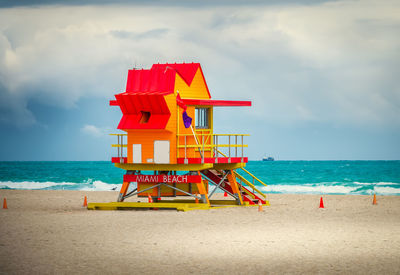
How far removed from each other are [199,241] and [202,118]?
1129 cm

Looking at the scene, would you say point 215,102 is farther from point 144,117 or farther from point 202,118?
point 144,117

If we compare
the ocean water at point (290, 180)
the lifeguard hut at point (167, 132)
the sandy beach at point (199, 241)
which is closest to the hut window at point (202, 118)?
the lifeguard hut at point (167, 132)

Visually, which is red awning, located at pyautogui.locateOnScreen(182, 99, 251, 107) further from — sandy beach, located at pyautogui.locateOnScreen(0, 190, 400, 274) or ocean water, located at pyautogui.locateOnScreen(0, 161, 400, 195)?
ocean water, located at pyautogui.locateOnScreen(0, 161, 400, 195)

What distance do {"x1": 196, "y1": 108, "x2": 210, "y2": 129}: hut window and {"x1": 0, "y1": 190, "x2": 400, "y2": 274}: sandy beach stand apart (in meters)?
3.92

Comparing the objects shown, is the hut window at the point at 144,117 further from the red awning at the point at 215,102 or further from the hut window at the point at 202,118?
the hut window at the point at 202,118

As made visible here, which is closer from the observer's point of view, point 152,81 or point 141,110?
point 141,110

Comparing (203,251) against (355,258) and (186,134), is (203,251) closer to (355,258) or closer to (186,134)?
(355,258)

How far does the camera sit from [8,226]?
2173 cm

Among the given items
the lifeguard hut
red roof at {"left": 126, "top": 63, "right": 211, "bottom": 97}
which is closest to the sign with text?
the lifeguard hut

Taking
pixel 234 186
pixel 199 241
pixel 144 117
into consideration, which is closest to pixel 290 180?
pixel 234 186

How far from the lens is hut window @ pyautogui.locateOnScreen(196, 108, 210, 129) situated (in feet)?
95.9

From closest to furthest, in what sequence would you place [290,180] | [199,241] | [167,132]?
[199,241] < [167,132] < [290,180]

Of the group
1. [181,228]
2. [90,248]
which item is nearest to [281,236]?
[181,228]

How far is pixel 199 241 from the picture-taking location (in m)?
18.8
